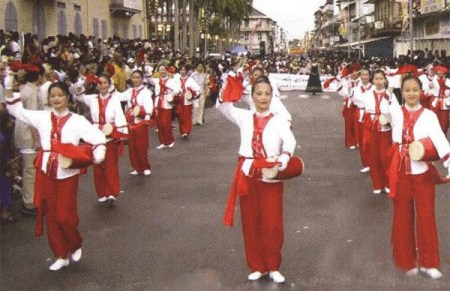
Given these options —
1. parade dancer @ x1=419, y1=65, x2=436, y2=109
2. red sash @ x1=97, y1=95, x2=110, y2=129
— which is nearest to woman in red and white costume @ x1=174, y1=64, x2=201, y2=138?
parade dancer @ x1=419, y1=65, x2=436, y2=109

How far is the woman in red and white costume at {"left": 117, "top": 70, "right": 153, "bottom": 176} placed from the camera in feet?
38.2

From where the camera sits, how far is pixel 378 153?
34.9ft

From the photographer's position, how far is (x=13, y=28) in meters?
25.4

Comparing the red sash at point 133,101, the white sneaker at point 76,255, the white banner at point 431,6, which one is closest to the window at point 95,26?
the white banner at point 431,6

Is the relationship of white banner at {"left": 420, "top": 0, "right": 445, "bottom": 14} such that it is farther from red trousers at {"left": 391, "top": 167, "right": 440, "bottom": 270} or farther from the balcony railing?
red trousers at {"left": 391, "top": 167, "right": 440, "bottom": 270}

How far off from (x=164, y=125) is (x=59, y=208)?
923 centimetres

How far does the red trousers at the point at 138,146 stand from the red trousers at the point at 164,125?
3292 millimetres

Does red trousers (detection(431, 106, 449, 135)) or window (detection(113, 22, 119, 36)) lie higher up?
window (detection(113, 22, 119, 36))

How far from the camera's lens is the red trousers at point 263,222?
6500mm

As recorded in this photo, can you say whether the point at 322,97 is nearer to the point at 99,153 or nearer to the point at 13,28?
the point at 13,28

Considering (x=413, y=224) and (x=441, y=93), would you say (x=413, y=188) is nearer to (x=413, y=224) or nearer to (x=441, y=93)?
(x=413, y=224)

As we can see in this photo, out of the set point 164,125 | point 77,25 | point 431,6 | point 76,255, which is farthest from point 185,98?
point 431,6

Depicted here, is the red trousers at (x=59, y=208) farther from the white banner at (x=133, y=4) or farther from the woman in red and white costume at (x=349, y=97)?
the white banner at (x=133, y=4)

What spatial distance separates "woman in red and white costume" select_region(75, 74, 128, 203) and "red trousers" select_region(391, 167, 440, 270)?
402 centimetres
